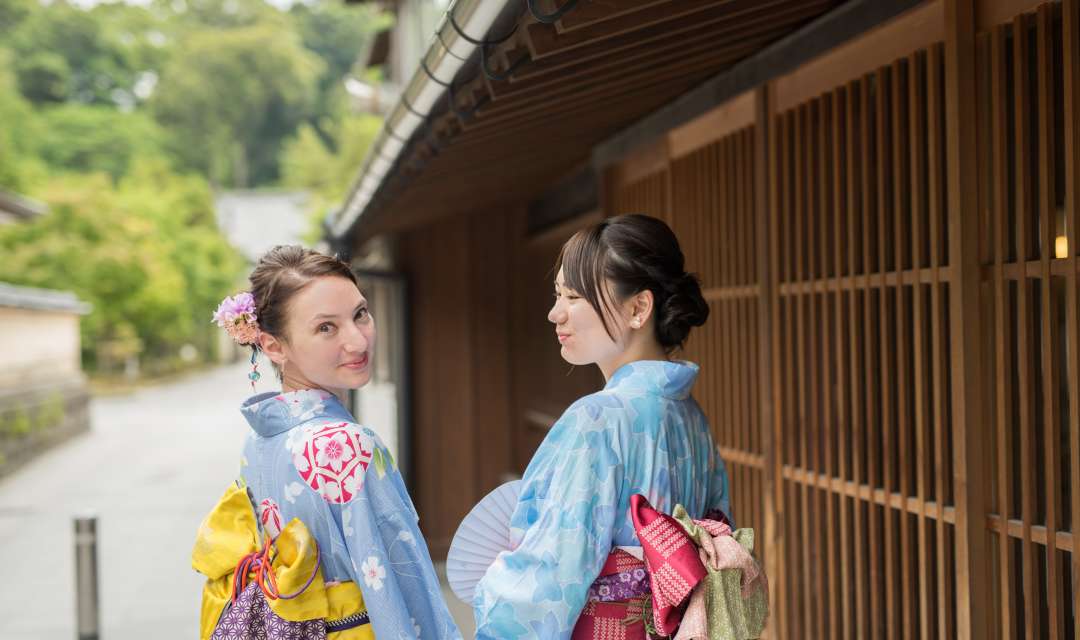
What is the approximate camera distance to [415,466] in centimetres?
868

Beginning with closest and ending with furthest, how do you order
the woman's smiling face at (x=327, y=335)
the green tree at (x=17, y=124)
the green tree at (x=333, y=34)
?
the woman's smiling face at (x=327, y=335), the green tree at (x=17, y=124), the green tree at (x=333, y=34)

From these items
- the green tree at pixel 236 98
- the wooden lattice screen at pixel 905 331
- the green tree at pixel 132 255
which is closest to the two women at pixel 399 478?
the wooden lattice screen at pixel 905 331

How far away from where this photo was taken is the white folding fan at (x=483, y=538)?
236cm

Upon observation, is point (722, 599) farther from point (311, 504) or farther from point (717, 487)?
point (311, 504)

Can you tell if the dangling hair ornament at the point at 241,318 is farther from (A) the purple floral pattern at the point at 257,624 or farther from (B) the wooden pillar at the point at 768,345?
(B) the wooden pillar at the point at 768,345

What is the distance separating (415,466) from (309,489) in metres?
6.28

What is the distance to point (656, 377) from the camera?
2.33 metres

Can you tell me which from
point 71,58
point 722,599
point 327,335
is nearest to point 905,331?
point 722,599

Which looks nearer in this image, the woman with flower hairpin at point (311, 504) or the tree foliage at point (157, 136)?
the woman with flower hairpin at point (311, 504)

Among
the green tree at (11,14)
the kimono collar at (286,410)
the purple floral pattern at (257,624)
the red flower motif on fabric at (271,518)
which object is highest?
the green tree at (11,14)

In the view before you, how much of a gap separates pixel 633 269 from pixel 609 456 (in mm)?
445

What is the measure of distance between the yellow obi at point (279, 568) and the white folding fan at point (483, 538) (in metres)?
0.32

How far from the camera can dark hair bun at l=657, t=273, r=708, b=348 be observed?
7.72 feet

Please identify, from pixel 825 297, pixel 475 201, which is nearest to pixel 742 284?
pixel 825 297
